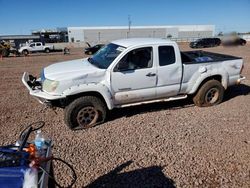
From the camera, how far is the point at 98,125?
17.6ft

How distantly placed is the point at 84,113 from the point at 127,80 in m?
1.16

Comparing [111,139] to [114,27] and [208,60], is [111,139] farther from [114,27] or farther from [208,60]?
[114,27]

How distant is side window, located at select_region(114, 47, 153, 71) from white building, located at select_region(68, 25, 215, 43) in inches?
2810

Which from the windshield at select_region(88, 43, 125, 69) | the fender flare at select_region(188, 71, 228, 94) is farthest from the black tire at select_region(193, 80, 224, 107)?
the windshield at select_region(88, 43, 125, 69)

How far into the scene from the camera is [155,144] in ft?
14.7

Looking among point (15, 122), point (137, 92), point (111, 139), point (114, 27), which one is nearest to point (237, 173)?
point (111, 139)

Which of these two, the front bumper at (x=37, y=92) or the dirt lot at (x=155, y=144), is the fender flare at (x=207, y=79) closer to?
the dirt lot at (x=155, y=144)

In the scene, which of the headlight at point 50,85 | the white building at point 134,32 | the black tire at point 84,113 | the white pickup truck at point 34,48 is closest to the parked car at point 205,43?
the white pickup truck at point 34,48

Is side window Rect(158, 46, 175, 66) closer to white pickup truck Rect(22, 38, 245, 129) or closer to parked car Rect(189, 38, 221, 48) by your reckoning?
white pickup truck Rect(22, 38, 245, 129)

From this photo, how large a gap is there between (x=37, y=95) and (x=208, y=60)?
419cm

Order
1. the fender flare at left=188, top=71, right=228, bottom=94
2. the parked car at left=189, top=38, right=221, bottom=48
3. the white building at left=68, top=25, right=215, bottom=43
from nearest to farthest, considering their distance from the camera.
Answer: the fender flare at left=188, top=71, right=228, bottom=94 → the parked car at left=189, top=38, right=221, bottom=48 → the white building at left=68, top=25, right=215, bottom=43

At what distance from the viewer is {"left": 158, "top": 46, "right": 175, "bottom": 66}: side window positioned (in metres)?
5.68

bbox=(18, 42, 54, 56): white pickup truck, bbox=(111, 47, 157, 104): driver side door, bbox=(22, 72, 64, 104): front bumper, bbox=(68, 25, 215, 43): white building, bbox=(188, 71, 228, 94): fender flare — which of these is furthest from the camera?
bbox=(68, 25, 215, 43): white building

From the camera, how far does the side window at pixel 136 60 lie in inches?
211
